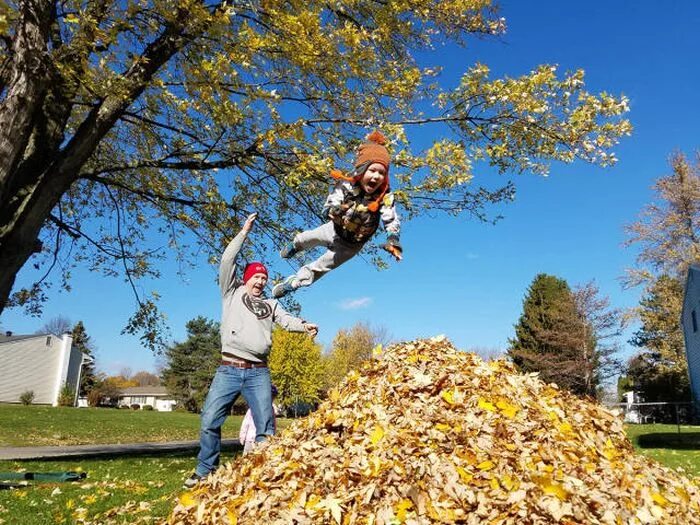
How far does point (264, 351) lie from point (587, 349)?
3335 centimetres

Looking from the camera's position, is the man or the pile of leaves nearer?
the pile of leaves

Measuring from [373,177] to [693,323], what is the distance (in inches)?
1149

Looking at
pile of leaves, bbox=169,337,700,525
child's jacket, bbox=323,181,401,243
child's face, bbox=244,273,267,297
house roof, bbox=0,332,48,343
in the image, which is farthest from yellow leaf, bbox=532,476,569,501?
house roof, bbox=0,332,48,343

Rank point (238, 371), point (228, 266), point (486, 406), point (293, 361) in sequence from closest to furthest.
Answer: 1. point (486, 406)
2. point (238, 371)
3. point (228, 266)
4. point (293, 361)

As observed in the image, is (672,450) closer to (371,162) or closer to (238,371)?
(238,371)

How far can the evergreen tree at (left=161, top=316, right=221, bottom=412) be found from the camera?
6631 cm

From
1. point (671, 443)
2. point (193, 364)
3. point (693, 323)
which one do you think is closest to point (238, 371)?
point (671, 443)

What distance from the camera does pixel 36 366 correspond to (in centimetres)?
5441

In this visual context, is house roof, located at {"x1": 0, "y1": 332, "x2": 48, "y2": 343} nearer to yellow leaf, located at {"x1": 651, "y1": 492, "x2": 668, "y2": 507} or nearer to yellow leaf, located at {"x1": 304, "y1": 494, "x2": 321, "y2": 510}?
yellow leaf, located at {"x1": 304, "y1": 494, "x2": 321, "y2": 510}

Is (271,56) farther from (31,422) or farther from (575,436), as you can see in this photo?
(31,422)

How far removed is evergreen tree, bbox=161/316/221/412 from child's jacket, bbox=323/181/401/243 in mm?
63222

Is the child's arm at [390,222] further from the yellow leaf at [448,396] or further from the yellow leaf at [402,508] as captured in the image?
the yellow leaf at [402,508]

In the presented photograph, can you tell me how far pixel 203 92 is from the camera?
714cm

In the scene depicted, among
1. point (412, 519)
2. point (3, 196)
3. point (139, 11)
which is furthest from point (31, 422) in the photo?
point (412, 519)
